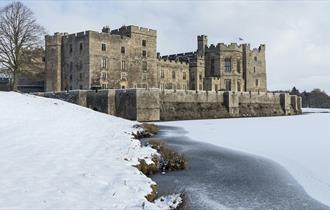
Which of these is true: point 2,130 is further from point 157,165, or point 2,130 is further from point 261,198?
point 261,198

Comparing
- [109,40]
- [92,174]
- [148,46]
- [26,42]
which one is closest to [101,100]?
[26,42]

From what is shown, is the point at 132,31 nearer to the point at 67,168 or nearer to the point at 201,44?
the point at 201,44

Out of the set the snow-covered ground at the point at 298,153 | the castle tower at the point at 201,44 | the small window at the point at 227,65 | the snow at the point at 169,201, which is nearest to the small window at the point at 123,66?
the castle tower at the point at 201,44

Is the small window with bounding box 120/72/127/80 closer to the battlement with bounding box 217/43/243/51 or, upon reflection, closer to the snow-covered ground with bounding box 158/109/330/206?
the battlement with bounding box 217/43/243/51

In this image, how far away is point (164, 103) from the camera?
53.8m

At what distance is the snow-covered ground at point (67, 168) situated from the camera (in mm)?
10781

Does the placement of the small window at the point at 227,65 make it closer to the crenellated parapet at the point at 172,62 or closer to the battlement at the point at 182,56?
the battlement at the point at 182,56

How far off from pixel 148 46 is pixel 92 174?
57.7 m

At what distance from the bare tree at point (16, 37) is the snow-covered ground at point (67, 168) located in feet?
86.7

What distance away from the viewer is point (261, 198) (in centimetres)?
1286

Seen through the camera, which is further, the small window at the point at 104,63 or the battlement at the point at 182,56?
the battlement at the point at 182,56

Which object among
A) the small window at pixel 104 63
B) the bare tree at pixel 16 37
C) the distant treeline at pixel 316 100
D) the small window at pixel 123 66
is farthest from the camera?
the distant treeline at pixel 316 100

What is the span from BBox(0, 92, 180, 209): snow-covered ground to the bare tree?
2642 centimetres

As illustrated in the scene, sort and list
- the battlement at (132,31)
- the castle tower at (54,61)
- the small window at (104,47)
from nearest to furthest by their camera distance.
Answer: the small window at (104,47)
the castle tower at (54,61)
the battlement at (132,31)
